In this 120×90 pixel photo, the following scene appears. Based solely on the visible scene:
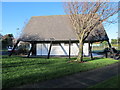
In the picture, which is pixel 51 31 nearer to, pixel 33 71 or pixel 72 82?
pixel 33 71

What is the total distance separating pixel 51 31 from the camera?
19.2 m

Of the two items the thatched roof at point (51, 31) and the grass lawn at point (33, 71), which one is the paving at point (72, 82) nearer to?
the grass lawn at point (33, 71)

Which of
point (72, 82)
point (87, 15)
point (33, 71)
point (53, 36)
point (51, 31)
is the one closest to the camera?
point (72, 82)

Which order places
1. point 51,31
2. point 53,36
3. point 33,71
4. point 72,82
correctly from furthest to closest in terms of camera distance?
1. point 51,31
2. point 53,36
3. point 33,71
4. point 72,82

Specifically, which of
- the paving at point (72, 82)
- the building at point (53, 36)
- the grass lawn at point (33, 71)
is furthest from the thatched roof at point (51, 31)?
the paving at point (72, 82)

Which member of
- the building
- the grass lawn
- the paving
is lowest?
the paving

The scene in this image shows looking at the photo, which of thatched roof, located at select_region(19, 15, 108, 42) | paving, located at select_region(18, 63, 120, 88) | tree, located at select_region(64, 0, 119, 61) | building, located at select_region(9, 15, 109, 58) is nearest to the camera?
paving, located at select_region(18, 63, 120, 88)

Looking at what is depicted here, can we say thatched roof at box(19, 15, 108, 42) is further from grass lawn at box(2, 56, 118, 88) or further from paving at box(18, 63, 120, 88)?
paving at box(18, 63, 120, 88)

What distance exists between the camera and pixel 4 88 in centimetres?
507

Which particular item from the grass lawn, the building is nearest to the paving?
the grass lawn

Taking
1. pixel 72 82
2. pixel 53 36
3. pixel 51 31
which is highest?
pixel 51 31

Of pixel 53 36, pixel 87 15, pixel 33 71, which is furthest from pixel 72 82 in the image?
pixel 53 36

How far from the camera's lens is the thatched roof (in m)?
17.5

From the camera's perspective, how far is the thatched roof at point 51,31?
57.4 feet
